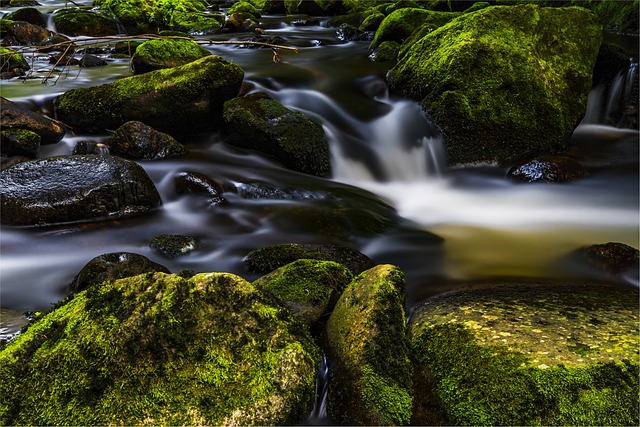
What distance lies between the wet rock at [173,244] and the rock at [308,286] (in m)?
1.40

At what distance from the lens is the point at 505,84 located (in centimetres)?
691

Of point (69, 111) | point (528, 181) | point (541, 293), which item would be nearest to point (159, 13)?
point (69, 111)

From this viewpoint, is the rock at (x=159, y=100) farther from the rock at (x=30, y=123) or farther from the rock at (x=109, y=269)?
the rock at (x=109, y=269)

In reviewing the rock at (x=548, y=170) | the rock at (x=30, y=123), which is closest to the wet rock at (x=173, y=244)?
the rock at (x=30, y=123)

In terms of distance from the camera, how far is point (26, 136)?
19.7 ft

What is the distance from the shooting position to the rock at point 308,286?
10.2 feet

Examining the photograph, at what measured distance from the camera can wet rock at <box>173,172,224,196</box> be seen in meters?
5.75

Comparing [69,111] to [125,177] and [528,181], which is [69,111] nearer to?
[125,177]

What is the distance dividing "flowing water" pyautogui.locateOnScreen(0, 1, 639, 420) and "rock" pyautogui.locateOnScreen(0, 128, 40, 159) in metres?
0.30

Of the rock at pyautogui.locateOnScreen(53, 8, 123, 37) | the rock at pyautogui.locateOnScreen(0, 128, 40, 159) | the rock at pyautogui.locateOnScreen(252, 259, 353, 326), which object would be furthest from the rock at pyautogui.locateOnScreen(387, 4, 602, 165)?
the rock at pyautogui.locateOnScreen(53, 8, 123, 37)

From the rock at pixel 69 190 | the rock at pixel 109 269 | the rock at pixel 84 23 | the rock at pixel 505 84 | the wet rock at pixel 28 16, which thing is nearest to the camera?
the rock at pixel 109 269

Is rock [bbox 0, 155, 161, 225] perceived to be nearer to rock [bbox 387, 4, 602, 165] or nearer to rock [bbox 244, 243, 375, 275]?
rock [bbox 244, 243, 375, 275]

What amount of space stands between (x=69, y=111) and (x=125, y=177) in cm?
278

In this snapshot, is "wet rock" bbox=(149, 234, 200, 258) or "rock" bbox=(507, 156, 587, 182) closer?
"wet rock" bbox=(149, 234, 200, 258)
